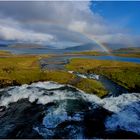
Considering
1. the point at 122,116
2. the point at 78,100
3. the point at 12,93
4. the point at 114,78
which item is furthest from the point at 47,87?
the point at 114,78

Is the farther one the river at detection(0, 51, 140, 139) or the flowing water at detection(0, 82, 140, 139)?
the flowing water at detection(0, 82, 140, 139)

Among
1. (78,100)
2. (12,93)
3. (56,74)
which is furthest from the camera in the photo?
(56,74)

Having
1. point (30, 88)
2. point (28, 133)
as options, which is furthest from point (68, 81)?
point (28, 133)

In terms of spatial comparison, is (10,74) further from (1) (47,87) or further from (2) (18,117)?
(2) (18,117)

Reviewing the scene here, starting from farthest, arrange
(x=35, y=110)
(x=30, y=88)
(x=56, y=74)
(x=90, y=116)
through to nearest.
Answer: (x=56, y=74) < (x=30, y=88) < (x=35, y=110) < (x=90, y=116)

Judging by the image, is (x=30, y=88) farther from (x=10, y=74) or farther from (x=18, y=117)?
(x=10, y=74)

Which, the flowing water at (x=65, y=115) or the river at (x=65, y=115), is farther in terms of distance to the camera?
the flowing water at (x=65, y=115)

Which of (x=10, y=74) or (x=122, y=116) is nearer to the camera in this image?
(x=122, y=116)
